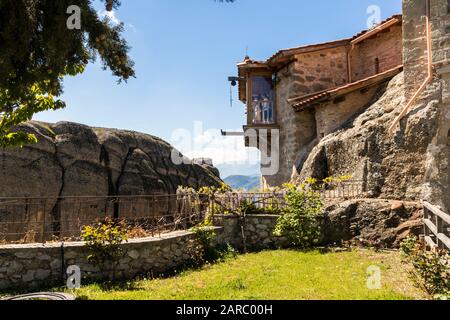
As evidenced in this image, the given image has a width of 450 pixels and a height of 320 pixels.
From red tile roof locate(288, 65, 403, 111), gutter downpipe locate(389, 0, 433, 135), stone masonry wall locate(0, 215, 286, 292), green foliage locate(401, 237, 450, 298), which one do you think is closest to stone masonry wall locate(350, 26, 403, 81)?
red tile roof locate(288, 65, 403, 111)

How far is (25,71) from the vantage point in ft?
19.0

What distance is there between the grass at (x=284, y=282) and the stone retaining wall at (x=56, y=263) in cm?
58

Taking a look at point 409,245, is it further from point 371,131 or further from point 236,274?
point 371,131

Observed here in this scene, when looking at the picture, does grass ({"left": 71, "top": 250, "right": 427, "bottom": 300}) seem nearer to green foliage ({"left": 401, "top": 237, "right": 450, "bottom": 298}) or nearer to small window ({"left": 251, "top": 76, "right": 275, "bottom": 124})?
green foliage ({"left": 401, "top": 237, "right": 450, "bottom": 298})

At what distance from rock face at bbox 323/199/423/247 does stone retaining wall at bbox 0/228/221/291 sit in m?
5.49

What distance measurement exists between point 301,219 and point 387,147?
3710mm

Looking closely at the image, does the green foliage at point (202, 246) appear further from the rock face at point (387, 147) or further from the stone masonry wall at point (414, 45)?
the stone masonry wall at point (414, 45)

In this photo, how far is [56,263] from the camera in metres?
8.14

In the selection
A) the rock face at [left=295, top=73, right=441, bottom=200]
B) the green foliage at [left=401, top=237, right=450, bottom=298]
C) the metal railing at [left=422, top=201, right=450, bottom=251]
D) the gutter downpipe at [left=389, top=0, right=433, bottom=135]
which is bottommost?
the green foliage at [left=401, top=237, right=450, bottom=298]

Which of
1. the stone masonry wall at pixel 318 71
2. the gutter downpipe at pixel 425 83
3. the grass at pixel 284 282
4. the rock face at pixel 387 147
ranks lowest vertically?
the grass at pixel 284 282

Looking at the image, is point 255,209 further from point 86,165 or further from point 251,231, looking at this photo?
point 86,165

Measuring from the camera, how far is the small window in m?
19.5

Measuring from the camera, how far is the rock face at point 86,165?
19.2 m

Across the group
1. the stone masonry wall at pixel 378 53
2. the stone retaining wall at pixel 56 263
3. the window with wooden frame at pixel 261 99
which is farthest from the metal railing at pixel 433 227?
the window with wooden frame at pixel 261 99
